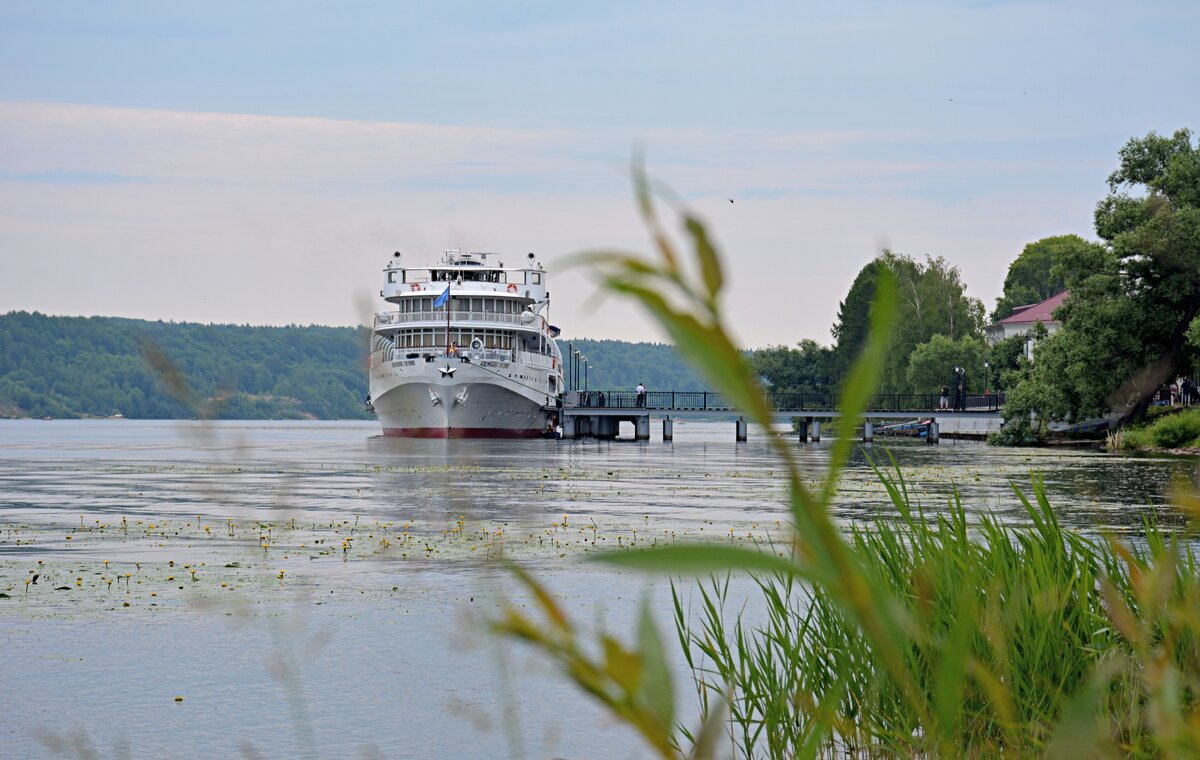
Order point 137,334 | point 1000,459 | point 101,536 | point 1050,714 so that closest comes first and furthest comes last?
point 137,334, point 1050,714, point 101,536, point 1000,459

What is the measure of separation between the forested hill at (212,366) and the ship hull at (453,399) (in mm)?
5724

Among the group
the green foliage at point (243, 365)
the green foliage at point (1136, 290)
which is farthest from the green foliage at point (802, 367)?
the green foliage at point (243, 365)

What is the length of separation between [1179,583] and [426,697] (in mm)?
A: 4248

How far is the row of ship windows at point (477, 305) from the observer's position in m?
68.1

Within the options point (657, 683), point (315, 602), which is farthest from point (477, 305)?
point (657, 683)

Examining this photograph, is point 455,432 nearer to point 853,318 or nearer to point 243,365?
point 853,318

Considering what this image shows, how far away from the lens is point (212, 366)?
95.3 inches

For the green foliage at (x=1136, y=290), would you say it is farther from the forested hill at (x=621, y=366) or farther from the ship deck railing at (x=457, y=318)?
the forested hill at (x=621, y=366)

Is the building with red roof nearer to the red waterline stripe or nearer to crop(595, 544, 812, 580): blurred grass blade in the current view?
the red waterline stripe

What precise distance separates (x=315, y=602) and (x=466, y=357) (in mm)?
50413

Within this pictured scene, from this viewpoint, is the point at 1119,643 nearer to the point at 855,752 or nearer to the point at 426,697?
the point at 855,752

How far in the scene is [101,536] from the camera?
16.0 metres

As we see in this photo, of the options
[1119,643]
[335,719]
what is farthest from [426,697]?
[1119,643]

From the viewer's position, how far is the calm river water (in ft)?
17.9
